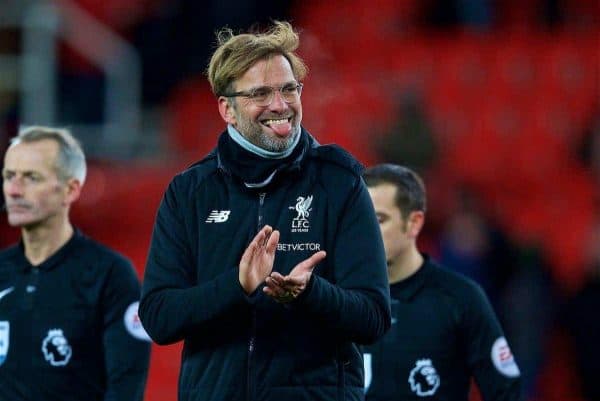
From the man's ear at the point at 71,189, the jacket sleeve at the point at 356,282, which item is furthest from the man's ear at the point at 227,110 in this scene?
the man's ear at the point at 71,189

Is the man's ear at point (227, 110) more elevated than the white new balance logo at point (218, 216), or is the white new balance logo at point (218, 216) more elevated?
the man's ear at point (227, 110)

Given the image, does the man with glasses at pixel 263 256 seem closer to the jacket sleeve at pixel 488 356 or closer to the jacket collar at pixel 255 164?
the jacket collar at pixel 255 164

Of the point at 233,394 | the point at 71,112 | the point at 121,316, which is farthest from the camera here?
the point at 71,112

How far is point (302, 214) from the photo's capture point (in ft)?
12.8

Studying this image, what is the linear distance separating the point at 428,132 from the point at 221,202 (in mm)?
5728

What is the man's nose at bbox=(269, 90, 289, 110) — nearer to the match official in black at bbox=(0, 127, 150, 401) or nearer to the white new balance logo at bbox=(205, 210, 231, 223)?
the white new balance logo at bbox=(205, 210, 231, 223)

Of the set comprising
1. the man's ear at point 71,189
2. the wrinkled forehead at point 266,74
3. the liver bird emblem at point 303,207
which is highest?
the wrinkled forehead at point 266,74

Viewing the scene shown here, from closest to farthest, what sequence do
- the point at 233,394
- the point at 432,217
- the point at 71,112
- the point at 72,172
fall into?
the point at 233,394, the point at 72,172, the point at 432,217, the point at 71,112

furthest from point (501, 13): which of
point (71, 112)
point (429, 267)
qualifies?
point (429, 267)

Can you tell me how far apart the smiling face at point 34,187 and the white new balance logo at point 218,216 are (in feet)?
5.09

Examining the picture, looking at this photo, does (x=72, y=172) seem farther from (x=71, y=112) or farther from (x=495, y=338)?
(x=71, y=112)

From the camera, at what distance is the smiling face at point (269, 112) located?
3.92 m

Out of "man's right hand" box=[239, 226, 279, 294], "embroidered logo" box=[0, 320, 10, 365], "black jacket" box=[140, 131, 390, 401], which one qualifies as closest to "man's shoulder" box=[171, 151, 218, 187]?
"black jacket" box=[140, 131, 390, 401]

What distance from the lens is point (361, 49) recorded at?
36.5 feet
